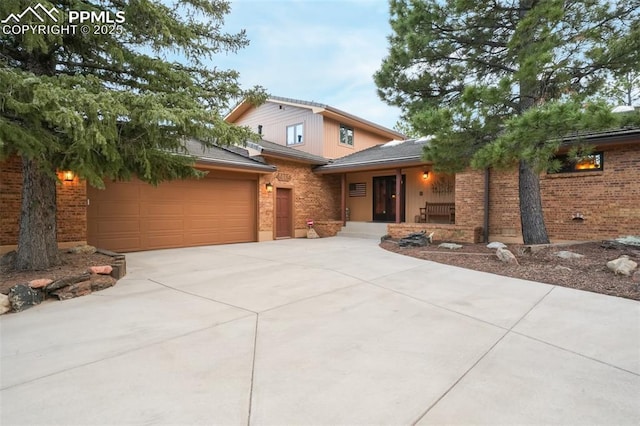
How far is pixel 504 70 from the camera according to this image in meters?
7.83

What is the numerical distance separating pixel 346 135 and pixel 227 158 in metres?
6.78

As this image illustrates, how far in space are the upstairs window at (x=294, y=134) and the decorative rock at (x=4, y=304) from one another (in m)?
12.1

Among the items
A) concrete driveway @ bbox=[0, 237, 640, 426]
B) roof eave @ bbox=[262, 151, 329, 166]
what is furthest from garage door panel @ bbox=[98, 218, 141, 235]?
roof eave @ bbox=[262, 151, 329, 166]

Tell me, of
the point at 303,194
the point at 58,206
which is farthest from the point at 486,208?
the point at 58,206

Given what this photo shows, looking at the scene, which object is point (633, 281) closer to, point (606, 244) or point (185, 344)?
point (606, 244)

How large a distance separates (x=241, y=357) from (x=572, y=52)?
26.4 feet

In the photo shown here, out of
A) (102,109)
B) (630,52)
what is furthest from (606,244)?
(102,109)

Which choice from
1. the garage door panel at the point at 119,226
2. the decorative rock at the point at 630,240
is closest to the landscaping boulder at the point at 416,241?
the decorative rock at the point at 630,240

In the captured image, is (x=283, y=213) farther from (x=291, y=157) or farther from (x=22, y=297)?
(x=22, y=297)

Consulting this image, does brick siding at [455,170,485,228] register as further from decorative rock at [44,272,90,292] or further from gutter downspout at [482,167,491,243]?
decorative rock at [44,272,90,292]

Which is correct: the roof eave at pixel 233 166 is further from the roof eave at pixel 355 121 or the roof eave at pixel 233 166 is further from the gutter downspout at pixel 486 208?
the gutter downspout at pixel 486 208

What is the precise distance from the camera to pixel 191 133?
4770mm

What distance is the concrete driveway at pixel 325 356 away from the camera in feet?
6.74

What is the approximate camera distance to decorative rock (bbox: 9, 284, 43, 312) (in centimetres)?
402
